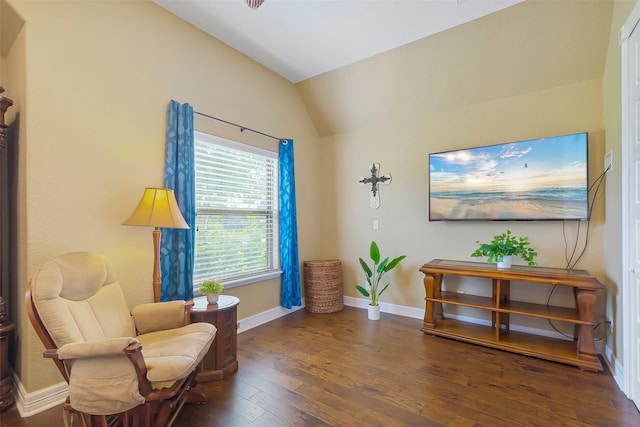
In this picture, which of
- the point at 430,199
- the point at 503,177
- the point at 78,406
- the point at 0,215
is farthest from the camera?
the point at 430,199

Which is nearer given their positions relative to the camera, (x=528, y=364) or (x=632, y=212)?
(x=632, y=212)

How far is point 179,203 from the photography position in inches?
98.7

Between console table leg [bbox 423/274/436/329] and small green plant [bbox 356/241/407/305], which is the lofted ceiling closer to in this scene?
small green plant [bbox 356/241/407/305]

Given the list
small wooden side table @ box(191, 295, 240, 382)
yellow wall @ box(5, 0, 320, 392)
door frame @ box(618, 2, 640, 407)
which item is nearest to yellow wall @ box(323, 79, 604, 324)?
door frame @ box(618, 2, 640, 407)

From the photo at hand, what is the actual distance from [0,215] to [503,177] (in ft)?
13.5

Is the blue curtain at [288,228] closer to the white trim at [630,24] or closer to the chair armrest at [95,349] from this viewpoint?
the chair armrest at [95,349]

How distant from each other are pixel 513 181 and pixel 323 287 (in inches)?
95.8

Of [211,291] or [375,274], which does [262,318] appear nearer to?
[211,291]

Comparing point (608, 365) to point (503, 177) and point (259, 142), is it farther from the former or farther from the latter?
point (259, 142)

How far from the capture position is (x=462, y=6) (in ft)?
8.02

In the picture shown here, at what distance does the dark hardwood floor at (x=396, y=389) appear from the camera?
67.8 inches

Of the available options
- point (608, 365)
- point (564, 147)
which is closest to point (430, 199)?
point (564, 147)

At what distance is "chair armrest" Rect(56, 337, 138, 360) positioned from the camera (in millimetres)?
1371

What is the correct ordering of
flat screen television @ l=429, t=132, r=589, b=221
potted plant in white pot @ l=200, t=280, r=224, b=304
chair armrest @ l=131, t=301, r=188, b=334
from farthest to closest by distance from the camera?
flat screen television @ l=429, t=132, r=589, b=221
potted plant in white pot @ l=200, t=280, r=224, b=304
chair armrest @ l=131, t=301, r=188, b=334
